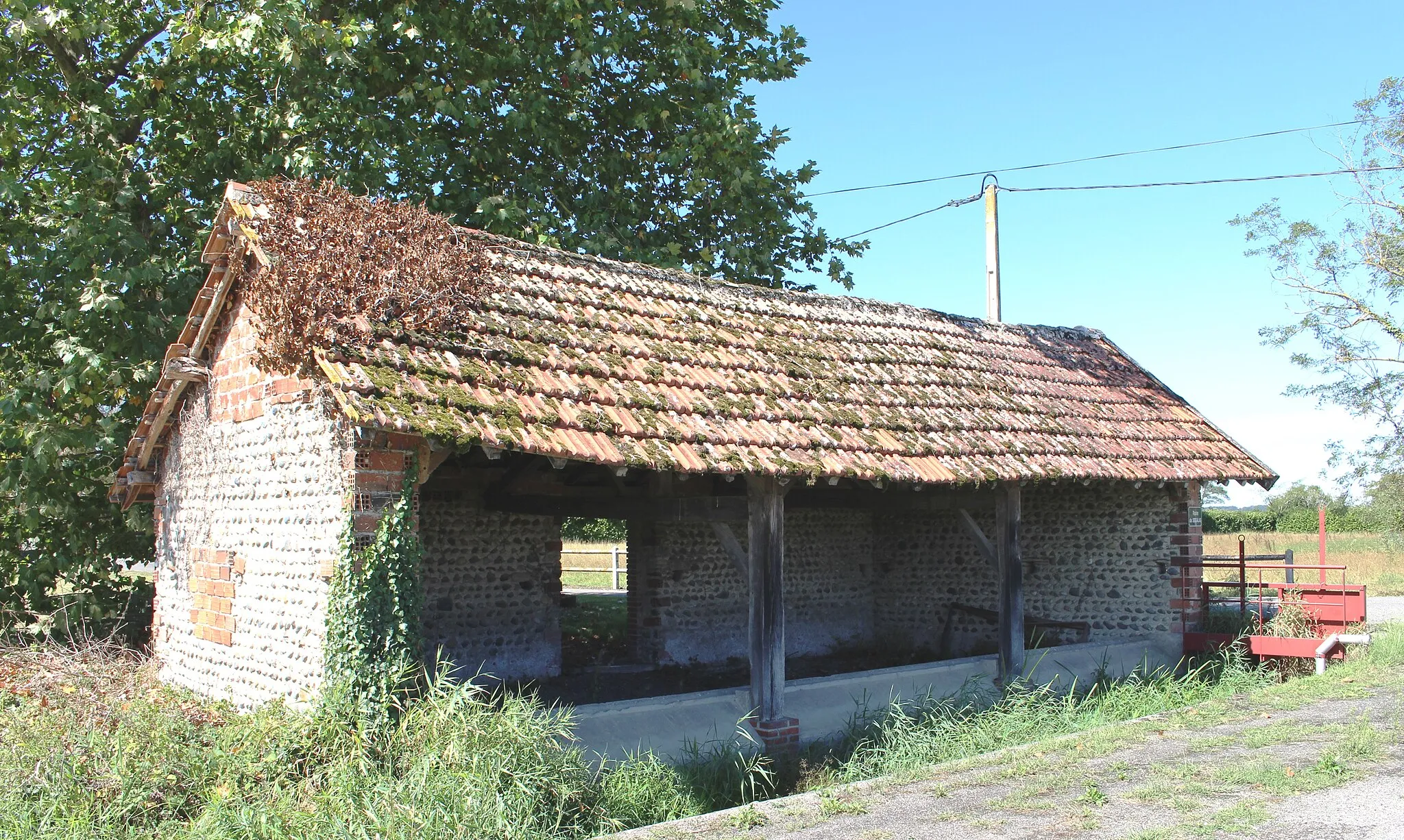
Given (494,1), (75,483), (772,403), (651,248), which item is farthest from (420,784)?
(494,1)

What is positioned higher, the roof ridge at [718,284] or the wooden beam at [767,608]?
the roof ridge at [718,284]

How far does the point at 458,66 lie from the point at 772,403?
24.7 ft

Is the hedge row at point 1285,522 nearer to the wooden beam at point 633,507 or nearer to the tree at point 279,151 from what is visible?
the tree at point 279,151

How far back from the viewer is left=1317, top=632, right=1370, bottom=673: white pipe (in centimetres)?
1162

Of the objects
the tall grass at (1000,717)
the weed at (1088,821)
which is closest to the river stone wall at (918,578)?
the tall grass at (1000,717)

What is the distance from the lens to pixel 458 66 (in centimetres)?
1330

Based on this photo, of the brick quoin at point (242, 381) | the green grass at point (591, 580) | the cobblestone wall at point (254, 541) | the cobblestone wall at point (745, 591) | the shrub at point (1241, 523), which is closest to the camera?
the cobblestone wall at point (254, 541)

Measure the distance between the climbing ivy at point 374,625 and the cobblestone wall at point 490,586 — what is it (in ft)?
13.0

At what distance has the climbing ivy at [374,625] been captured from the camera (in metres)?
5.91

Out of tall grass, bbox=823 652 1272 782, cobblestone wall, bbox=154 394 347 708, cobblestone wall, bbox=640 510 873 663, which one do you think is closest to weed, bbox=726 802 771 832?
tall grass, bbox=823 652 1272 782

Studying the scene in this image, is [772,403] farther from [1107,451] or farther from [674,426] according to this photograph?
[1107,451]

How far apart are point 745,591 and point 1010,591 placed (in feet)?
11.9

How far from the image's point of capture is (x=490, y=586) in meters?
10.8

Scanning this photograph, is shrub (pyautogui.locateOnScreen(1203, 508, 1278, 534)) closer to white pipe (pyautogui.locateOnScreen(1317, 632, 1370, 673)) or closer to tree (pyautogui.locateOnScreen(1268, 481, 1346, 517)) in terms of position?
tree (pyautogui.locateOnScreen(1268, 481, 1346, 517))
